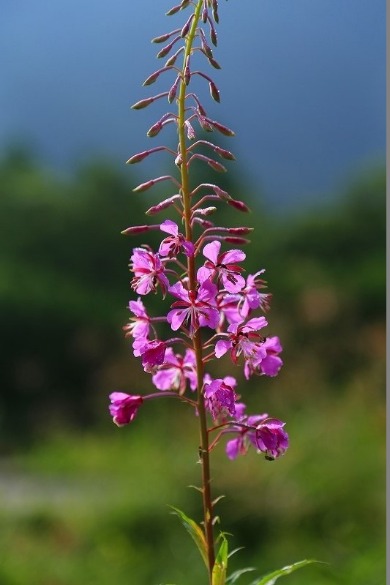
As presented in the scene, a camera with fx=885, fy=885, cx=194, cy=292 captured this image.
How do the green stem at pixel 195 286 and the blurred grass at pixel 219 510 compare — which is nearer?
the green stem at pixel 195 286

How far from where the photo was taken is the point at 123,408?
3.48 ft

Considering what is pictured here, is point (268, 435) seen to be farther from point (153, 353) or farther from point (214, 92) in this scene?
point (214, 92)

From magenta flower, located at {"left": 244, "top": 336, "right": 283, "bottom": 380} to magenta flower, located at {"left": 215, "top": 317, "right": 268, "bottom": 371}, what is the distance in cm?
1

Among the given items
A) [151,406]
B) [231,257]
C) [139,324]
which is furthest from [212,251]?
[151,406]

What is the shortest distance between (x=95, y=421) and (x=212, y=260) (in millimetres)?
3113

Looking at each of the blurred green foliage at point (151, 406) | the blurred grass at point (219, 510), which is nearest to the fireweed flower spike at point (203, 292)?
the blurred green foliage at point (151, 406)

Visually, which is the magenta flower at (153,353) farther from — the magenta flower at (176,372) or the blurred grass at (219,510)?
the blurred grass at (219,510)

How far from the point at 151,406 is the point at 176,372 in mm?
2676

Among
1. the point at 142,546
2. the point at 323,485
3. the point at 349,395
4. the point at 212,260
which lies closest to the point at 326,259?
the point at 349,395

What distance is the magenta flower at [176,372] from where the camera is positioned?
1.12 meters

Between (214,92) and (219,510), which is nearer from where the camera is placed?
(214,92)

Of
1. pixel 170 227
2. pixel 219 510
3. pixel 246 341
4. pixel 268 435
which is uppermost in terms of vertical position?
pixel 170 227

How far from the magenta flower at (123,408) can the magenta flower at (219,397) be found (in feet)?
0.35

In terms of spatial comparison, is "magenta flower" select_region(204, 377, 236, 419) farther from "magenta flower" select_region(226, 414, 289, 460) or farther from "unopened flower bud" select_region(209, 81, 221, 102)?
"unopened flower bud" select_region(209, 81, 221, 102)
